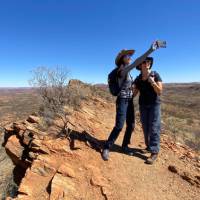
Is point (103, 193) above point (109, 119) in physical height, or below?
below

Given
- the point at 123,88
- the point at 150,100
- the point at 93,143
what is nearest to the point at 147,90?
the point at 150,100

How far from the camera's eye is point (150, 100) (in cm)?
463

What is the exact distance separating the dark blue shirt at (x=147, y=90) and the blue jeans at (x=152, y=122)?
0.32 ft

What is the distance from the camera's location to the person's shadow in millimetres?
4975

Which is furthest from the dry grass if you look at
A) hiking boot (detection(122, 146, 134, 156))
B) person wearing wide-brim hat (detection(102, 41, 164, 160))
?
person wearing wide-brim hat (detection(102, 41, 164, 160))

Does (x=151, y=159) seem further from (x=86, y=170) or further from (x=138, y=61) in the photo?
(x=138, y=61)

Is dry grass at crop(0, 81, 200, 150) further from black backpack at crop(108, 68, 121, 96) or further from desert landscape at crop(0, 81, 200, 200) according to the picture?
black backpack at crop(108, 68, 121, 96)

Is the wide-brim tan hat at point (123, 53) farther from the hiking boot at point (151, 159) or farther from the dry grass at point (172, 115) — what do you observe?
the dry grass at point (172, 115)

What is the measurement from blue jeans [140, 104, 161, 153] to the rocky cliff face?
1.21 feet

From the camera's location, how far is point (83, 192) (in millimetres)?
3934

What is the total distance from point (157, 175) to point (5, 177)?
529 centimetres

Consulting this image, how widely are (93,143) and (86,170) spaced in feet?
2.94

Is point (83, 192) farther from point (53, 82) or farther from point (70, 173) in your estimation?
point (53, 82)

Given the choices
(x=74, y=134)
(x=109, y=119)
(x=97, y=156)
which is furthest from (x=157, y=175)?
(x=109, y=119)
